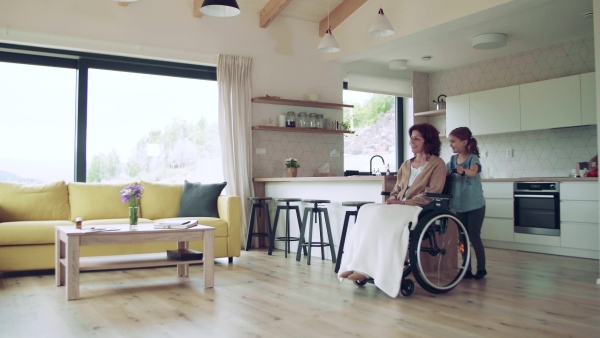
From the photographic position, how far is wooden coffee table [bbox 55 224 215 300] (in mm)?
3586

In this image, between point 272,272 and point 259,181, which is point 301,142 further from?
point 272,272

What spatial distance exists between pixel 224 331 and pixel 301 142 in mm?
4619

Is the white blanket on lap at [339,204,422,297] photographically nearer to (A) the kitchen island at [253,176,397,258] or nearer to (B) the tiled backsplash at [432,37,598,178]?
(A) the kitchen island at [253,176,397,258]

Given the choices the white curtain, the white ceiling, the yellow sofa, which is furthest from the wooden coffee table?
the white ceiling

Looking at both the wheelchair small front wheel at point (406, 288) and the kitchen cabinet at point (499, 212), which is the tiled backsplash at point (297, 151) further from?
the wheelchair small front wheel at point (406, 288)

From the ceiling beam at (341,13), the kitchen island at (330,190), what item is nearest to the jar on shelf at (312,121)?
the kitchen island at (330,190)

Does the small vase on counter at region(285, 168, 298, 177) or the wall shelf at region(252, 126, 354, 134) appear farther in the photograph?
the wall shelf at region(252, 126, 354, 134)

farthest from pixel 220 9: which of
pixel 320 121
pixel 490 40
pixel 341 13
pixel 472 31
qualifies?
pixel 490 40

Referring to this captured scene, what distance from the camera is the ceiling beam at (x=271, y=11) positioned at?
627 cm

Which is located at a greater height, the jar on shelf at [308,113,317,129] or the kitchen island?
the jar on shelf at [308,113,317,129]

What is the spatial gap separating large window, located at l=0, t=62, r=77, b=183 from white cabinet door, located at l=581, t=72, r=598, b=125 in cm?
566

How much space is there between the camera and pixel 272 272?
4.63 metres

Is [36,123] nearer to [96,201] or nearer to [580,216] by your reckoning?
[96,201]

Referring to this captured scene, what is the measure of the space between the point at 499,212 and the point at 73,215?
15.6ft
